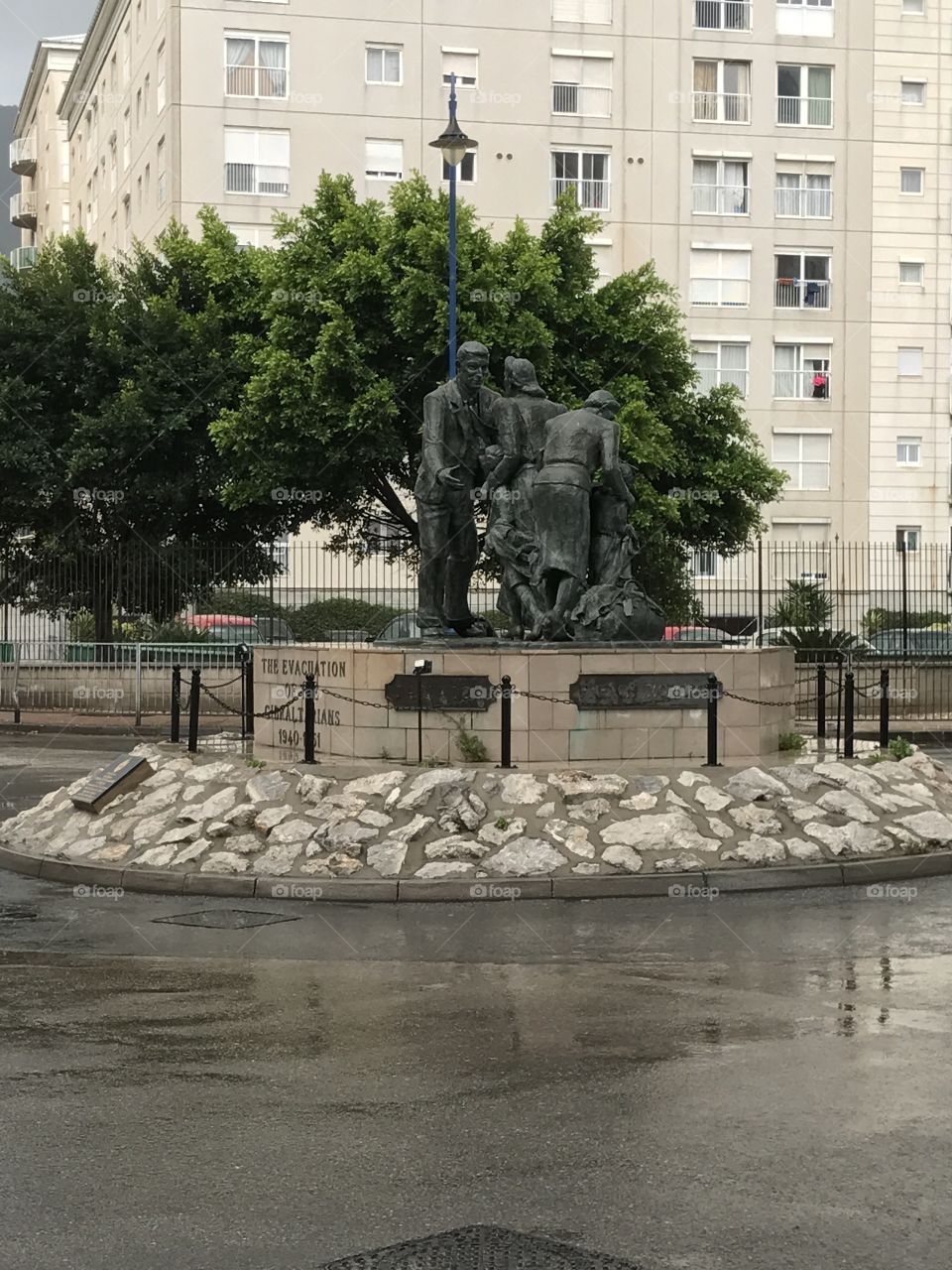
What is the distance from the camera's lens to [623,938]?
32.6ft

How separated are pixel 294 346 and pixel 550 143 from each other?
777 inches

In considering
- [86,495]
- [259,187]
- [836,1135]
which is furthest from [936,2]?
[836,1135]

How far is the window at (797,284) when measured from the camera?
175 ft

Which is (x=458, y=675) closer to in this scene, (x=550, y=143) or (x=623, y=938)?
(x=623, y=938)

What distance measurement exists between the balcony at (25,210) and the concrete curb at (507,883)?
78829 mm

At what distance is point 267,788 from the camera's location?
42.9 ft

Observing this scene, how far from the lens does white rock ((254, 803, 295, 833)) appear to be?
41.3 feet

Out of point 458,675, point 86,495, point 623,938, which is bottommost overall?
point 623,938

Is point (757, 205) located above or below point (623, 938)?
above

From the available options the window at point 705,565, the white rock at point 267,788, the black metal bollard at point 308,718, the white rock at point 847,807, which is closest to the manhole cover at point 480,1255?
the white rock at point 267,788

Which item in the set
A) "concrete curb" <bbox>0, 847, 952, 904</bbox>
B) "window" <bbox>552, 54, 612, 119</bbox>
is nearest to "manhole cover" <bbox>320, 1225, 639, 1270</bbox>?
"concrete curb" <bbox>0, 847, 952, 904</bbox>

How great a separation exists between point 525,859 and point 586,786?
102cm

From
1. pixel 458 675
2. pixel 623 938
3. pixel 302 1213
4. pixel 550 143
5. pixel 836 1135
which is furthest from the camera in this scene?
pixel 550 143

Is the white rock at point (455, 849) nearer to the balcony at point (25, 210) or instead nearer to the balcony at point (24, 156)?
the balcony at point (25, 210)
